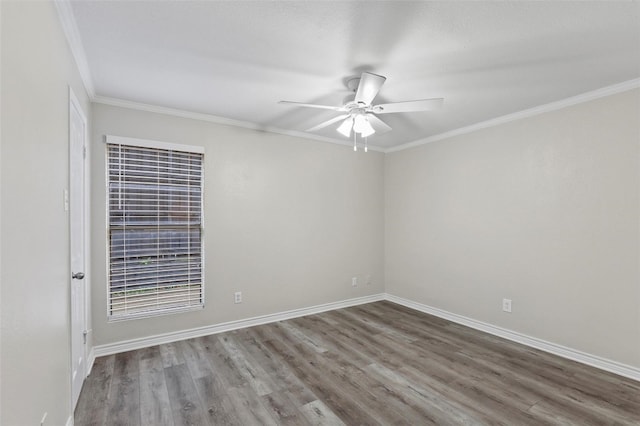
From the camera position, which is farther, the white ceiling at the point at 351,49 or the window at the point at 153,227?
the window at the point at 153,227

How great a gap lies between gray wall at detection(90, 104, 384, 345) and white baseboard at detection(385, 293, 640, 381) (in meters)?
1.14

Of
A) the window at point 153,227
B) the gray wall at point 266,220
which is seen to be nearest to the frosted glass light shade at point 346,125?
the gray wall at point 266,220

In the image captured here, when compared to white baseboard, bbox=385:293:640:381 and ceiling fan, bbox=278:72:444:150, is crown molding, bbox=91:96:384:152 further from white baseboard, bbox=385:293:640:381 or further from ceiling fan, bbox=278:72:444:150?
white baseboard, bbox=385:293:640:381

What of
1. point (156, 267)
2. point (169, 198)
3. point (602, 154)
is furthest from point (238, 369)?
point (602, 154)

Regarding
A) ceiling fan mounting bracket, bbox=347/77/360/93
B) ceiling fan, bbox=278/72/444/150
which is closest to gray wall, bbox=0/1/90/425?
ceiling fan, bbox=278/72/444/150

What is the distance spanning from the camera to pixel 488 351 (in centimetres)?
309

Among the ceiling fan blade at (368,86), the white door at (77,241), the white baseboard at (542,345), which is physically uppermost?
the ceiling fan blade at (368,86)

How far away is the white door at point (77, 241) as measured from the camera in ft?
6.81

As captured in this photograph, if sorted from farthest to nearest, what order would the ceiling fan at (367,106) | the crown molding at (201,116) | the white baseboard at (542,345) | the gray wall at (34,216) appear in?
the crown molding at (201,116) → the white baseboard at (542,345) → the ceiling fan at (367,106) → the gray wall at (34,216)

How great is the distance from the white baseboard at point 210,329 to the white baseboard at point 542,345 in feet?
3.73

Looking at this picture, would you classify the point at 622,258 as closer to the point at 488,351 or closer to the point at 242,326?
A: the point at 488,351

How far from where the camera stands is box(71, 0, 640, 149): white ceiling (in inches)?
68.0

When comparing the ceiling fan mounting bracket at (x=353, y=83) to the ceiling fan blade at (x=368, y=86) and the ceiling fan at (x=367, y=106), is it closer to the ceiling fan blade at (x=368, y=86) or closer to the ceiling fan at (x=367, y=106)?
the ceiling fan at (x=367, y=106)

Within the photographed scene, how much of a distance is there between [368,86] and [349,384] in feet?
7.63
